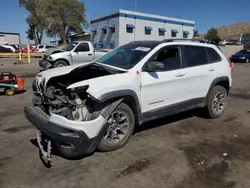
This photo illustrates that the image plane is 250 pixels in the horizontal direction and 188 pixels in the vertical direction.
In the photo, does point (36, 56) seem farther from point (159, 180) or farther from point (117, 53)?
point (159, 180)

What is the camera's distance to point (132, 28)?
33.6 m

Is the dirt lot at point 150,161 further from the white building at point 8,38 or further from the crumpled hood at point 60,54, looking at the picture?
the white building at point 8,38

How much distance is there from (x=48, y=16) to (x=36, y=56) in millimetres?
18189

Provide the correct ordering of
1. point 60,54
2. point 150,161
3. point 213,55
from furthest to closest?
point 60,54, point 213,55, point 150,161

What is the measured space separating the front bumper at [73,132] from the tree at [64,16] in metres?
43.5

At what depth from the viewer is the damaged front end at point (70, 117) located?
318 centimetres

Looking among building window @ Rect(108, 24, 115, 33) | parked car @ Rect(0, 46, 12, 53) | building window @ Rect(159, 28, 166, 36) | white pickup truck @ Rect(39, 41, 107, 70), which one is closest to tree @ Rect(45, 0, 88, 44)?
parked car @ Rect(0, 46, 12, 53)

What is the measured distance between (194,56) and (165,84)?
3.90ft

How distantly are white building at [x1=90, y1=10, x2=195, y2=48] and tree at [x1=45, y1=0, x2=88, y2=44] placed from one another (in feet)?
22.1

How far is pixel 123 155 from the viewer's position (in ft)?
12.2

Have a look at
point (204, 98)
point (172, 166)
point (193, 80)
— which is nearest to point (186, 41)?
point (193, 80)

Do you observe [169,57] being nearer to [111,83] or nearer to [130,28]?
[111,83]

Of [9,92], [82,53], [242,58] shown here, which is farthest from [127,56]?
[242,58]

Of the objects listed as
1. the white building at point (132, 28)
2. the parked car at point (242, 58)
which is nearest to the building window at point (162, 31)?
the white building at point (132, 28)
